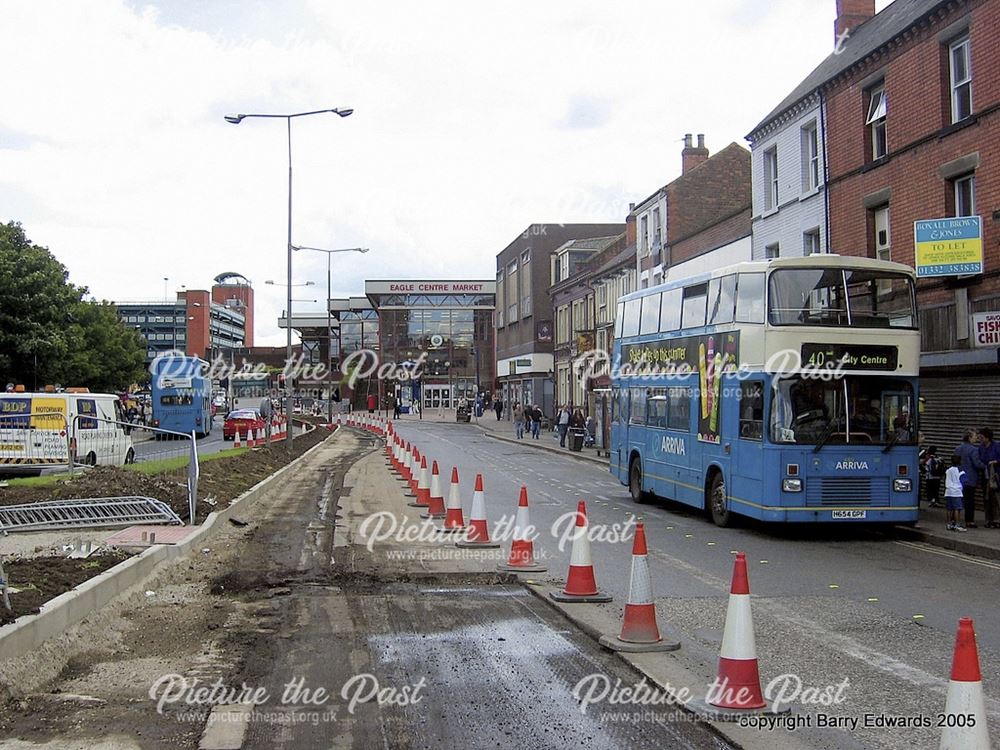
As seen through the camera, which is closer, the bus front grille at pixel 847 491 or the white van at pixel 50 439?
the bus front grille at pixel 847 491

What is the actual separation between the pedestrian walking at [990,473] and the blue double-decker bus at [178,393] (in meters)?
40.9

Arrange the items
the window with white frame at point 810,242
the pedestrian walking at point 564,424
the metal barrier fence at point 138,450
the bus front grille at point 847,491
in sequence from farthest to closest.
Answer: the pedestrian walking at point 564,424 → the window with white frame at point 810,242 → the metal barrier fence at point 138,450 → the bus front grille at point 847,491

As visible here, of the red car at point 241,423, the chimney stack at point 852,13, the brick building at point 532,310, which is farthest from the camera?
the brick building at point 532,310

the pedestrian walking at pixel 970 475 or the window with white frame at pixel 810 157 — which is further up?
the window with white frame at pixel 810 157

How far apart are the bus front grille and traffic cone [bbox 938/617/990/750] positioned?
10.1m

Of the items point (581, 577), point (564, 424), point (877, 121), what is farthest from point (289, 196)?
point (581, 577)

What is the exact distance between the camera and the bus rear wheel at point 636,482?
1989 centimetres

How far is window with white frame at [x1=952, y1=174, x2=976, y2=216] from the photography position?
18725 millimetres

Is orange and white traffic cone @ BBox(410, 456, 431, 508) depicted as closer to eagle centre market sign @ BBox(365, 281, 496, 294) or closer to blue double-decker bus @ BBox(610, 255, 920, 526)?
blue double-decker bus @ BBox(610, 255, 920, 526)

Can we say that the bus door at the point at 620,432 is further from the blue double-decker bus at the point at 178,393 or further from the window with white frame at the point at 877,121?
the blue double-decker bus at the point at 178,393

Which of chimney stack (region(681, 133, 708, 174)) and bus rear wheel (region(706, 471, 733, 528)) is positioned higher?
chimney stack (region(681, 133, 708, 174))

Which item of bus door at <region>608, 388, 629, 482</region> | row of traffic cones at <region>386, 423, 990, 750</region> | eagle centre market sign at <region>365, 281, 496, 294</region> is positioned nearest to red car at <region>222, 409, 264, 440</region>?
bus door at <region>608, 388, 629, 482</region>

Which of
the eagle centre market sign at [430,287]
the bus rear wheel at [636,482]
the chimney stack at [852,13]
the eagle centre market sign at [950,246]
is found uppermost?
the eagle centre market sign at [430,287]

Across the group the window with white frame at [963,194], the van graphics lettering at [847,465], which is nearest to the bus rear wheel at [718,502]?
the van graphics lettering at [847,465]
